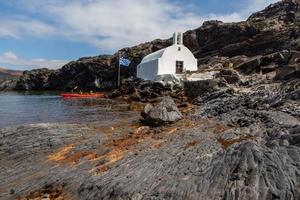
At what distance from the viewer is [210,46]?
322 feet

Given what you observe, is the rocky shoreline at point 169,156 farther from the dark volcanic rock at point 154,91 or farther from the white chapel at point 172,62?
the white chapel at point 172,62

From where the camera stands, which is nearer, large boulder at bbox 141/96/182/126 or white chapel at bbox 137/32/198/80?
large boulder at bbox 141/96/182/126

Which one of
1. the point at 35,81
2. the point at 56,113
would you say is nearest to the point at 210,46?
the point at 56,113

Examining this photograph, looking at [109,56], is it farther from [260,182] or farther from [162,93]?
[260,182]

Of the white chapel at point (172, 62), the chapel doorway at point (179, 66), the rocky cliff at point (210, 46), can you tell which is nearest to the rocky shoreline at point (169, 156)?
the white chapel at point (172, 62)

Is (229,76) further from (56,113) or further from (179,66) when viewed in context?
(56,113)

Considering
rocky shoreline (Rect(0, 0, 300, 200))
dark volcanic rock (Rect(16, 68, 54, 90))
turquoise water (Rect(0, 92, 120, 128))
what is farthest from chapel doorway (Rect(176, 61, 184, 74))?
dark volcanic rock (Rect(16, 68, 54, 90))

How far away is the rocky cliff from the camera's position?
79500 millimetres

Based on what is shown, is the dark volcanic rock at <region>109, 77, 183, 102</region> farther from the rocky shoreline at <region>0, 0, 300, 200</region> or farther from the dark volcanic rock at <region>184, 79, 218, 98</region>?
the rocky shoreline at <region>0, 0, 300, 200</region>

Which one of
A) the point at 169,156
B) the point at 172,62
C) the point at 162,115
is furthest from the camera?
the point at 172,62

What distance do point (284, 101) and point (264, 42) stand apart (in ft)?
193

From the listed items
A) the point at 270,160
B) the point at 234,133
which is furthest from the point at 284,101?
the point at 270,160

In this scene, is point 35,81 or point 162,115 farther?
point 35,81

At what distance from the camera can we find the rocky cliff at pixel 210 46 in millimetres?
79500
